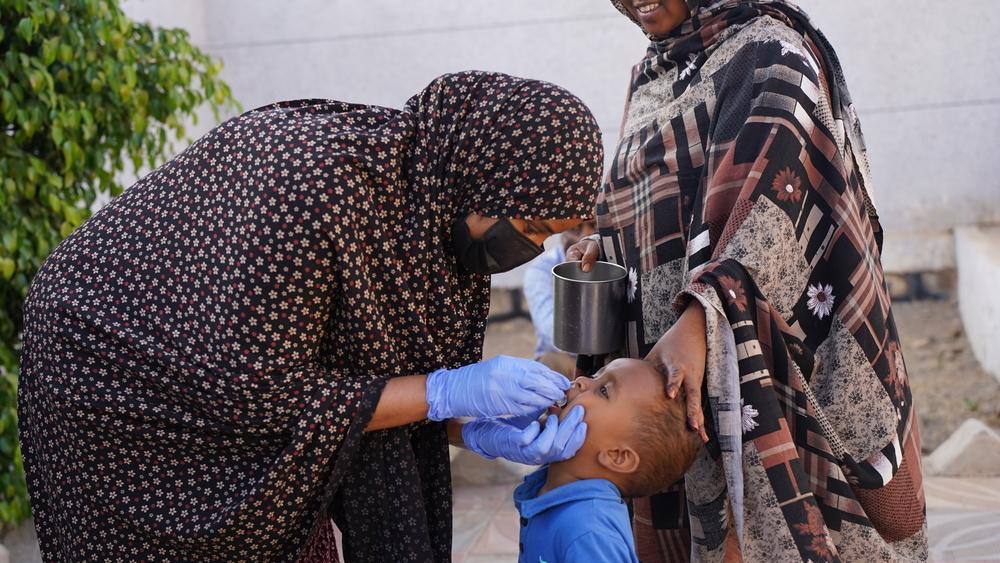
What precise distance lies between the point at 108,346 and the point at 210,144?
41 centimetres

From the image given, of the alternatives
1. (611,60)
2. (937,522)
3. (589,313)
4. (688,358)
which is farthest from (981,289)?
(688,358)

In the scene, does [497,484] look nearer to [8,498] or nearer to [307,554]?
[8,498]

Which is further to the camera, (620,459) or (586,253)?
(586,253)

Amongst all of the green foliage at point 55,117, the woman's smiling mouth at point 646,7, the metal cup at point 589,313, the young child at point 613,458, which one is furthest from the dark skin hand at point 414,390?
the green foliage at point 55,117

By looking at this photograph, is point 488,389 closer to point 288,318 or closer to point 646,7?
point 288,318

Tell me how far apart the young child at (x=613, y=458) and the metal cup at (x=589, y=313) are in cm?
32

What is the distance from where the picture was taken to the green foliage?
3.02 metres

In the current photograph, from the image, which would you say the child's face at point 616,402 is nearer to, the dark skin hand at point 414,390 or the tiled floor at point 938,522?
the dark skin hand at point 414,390

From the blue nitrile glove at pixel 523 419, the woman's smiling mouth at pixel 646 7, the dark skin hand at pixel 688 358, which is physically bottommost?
the blue nitrile glove at pixel 523 419

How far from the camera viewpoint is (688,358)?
1967 millimetres

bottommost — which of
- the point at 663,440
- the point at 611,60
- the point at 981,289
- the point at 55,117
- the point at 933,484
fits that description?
the point at 933,484

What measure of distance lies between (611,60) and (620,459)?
4.87 metres

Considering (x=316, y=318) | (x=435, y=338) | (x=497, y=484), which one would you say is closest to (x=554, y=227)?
(x=435, y=338)

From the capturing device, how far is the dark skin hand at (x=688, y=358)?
1928 mm
